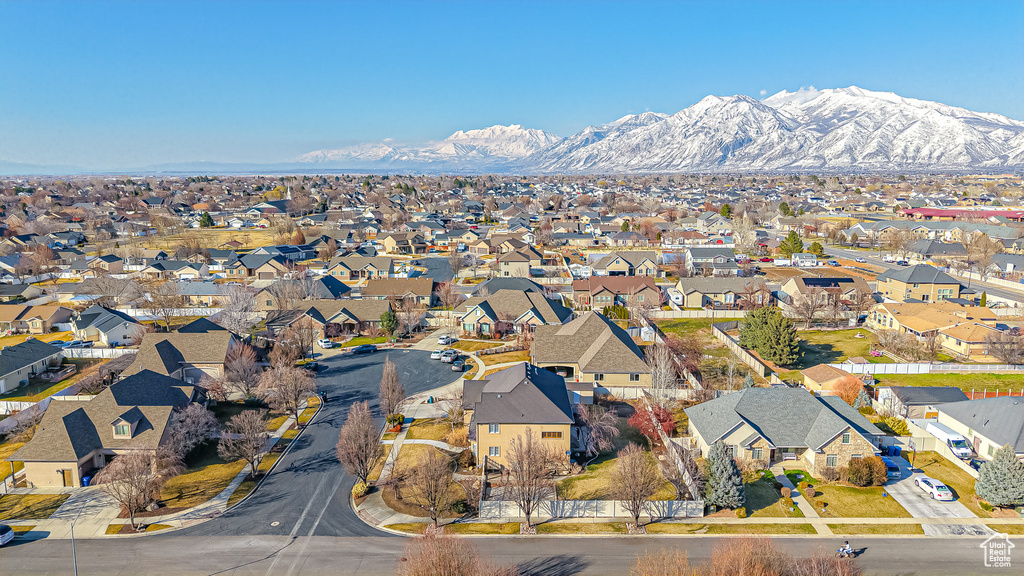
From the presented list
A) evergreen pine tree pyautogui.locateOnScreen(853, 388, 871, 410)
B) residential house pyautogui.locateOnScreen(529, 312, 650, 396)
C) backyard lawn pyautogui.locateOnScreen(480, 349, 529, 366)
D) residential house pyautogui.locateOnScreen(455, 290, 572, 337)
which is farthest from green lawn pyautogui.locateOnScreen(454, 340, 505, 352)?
evergreen pine tree pyautogui.locateOnScreen(853, 388, 871, 410)

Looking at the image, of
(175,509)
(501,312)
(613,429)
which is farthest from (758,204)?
(175,509)

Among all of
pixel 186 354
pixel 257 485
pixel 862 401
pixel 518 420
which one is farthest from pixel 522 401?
pixel 186 354

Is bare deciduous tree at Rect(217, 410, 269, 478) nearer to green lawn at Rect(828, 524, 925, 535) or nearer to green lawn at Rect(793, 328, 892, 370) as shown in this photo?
green lawn at Rect(828, 524, 925, 535)

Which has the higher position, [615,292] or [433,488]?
[615,292]

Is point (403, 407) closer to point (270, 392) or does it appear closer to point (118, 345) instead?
point (270, 392)

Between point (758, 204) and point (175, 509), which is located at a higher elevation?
point (758, 204)

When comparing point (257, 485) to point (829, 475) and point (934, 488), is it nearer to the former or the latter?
point (829, 475)

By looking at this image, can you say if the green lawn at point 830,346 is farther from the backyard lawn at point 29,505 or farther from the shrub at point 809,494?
the backyard lawn at point 29,505
